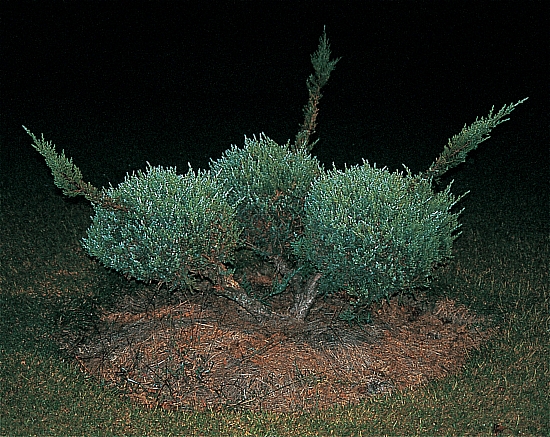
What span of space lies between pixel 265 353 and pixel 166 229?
4.20 feet

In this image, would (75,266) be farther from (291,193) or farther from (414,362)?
(414,362)

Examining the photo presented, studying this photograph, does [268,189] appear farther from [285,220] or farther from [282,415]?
[282,415]

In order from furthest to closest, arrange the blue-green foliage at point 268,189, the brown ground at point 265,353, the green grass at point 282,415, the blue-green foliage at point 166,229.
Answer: the blue-green foliage at point 268,189 → the brown ground at point 265,353 → the blue-green foliage at point 166,229 → the green grass at point 282,415

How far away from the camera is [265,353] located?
6.03m

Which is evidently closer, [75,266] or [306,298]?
[306,298]

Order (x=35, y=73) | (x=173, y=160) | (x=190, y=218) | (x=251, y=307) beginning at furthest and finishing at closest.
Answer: (x=35, y=73) < (x=173, y=160) < (x=251, y=307) < (x=190, y=218)

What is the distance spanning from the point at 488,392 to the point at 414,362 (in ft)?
2.07

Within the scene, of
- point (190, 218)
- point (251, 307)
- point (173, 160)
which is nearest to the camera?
point (190, 218)

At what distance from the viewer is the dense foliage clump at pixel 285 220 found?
5602 millimetres

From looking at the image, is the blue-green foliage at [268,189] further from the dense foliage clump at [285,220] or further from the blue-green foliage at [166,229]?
the blue-green foliage at [166,229]

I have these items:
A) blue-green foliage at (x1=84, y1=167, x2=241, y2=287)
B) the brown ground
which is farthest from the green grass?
blue-green foliage at (x1=84, y1=167, x2=241, y2=287)

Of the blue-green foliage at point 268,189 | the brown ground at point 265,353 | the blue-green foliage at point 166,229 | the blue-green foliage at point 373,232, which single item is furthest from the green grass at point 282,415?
the blue-green foliage at point 268,189

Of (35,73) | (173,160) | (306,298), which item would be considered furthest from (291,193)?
(35,73)

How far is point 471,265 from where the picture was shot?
8.01 meters
